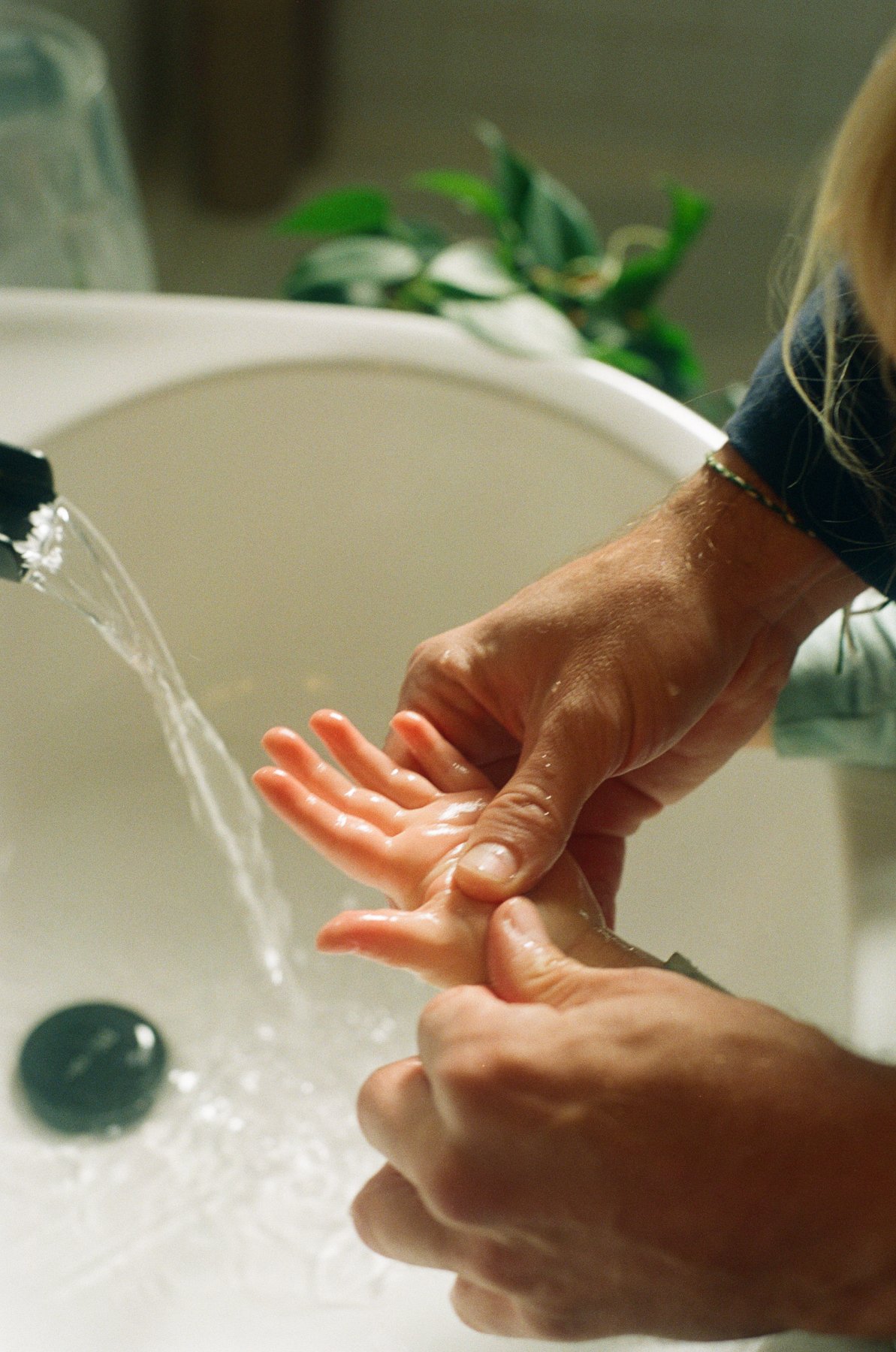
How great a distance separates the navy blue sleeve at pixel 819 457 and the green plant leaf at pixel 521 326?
0.26m

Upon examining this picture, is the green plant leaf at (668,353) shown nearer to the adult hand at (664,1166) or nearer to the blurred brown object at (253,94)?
the blurred brown object at (253,94)

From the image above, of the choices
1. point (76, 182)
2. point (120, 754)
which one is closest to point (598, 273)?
point (76, 182)

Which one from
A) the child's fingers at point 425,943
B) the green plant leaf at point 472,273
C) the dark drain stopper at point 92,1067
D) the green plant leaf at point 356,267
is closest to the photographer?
the child's fingers at point 425,943

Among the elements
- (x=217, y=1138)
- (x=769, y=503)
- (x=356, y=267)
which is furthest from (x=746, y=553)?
(x=356, y=267)

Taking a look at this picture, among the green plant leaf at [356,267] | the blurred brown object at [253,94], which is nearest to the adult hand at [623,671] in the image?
the green plant leaf at [356,267]

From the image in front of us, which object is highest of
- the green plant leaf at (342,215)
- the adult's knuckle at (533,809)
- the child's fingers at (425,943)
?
the green plant leaf at (342,215)

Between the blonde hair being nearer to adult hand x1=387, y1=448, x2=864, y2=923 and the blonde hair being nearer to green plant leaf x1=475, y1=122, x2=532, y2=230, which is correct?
adult hand x1=387, y1=448, x2=864, y2=923

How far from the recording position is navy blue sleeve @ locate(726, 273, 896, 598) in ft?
2.10

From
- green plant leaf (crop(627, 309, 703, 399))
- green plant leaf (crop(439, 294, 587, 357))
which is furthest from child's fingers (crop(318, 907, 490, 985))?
green plant leaf (crop(627, 309, 703, 399))

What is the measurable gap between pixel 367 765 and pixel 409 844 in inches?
2.3

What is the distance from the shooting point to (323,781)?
627mm

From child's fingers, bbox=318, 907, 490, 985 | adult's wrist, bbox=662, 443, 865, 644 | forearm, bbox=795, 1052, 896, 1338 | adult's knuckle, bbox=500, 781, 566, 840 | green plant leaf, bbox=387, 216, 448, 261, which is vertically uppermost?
green plant leaf, bbox=387, 216, 448, 261

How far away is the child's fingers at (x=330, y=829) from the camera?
0.60 metres

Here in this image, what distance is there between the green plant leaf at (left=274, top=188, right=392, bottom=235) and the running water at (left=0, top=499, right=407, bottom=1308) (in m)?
0.61
